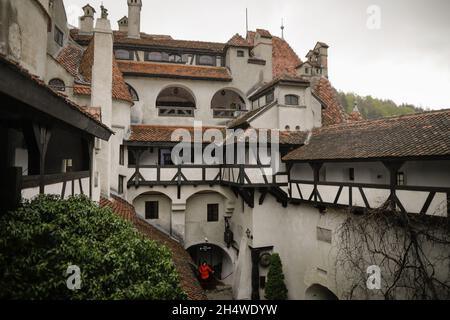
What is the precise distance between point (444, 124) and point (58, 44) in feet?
62.1

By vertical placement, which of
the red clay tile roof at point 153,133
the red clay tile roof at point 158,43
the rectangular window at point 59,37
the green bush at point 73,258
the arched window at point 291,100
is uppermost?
the red clay tile roof at point 158,43

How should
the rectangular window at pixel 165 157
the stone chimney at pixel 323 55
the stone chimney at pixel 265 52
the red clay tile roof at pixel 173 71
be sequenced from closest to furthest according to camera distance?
1. the rectangular window at pixel 165 157
2. the red clay tile roof at pixel 173 71
3. the stone chimney at pixel 265 52
4. the stone chimney at pixel 323 55

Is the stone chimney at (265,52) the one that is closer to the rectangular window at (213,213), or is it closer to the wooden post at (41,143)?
the rectangular window at (213,213)

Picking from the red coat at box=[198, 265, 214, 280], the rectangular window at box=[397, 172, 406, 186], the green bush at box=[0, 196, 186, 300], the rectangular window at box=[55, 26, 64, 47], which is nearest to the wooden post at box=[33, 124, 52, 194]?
the green bush at box=[0, 196, 186, 300]

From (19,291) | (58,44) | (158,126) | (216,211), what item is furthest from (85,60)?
(19,291)

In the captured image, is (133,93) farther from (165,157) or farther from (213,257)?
(213,257)

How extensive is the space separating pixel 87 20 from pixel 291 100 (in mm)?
15833

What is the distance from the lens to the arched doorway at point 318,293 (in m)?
13.2

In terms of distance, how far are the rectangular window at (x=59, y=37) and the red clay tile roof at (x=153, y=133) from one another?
6.23 m

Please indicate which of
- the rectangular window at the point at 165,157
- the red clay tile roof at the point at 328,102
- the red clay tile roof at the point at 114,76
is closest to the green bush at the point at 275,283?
the rectangular window at the point at 165,157

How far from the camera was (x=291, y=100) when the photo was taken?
15398 mm

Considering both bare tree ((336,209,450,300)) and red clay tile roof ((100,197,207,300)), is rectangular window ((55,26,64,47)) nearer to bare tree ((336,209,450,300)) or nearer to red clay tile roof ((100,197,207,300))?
red clay tile roof ((100,197,207,300))

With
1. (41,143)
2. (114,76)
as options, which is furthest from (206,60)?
(41,143)

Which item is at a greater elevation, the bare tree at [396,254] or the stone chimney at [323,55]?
the stone chimney at [323,55]
